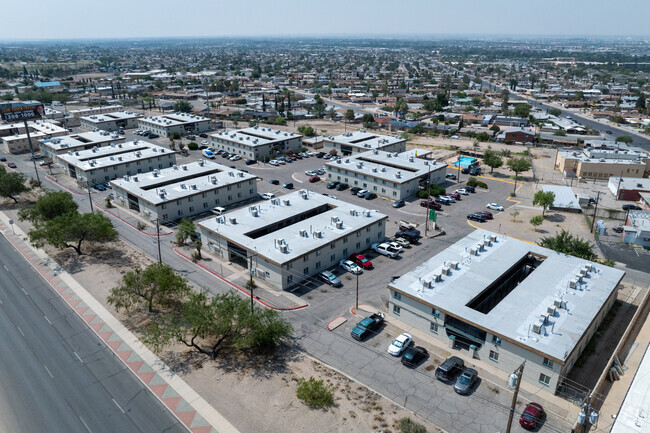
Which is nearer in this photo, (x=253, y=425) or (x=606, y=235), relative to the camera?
(x=253, y=425)

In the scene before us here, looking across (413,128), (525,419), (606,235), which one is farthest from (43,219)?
(413,128)

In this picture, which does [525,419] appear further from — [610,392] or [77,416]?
[77,416]

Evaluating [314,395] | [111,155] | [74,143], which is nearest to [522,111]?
[111,155]

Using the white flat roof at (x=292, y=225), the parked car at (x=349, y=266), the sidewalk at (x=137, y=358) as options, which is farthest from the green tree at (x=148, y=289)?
the parked car at (x=349, y=266)

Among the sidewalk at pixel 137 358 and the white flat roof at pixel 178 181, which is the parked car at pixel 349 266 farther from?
the white flat roof at pixel 178 181

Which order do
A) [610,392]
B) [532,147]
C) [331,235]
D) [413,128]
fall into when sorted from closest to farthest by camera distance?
[610,392]
[331,235]
[532,147]
[413,128]

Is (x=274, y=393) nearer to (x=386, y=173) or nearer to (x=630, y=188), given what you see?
(x=386, y=173)
